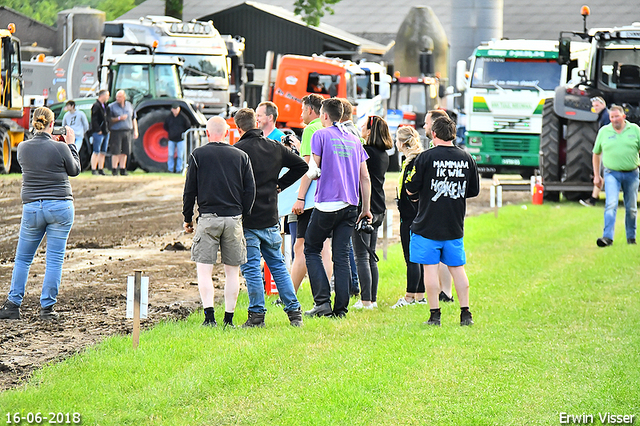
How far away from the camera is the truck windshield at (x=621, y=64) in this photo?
19.3m

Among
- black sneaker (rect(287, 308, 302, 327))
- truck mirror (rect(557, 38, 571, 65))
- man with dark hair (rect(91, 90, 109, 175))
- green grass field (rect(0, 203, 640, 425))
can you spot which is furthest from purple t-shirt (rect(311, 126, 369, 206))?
man with dark hair (rect(91, 90, 109, 175))

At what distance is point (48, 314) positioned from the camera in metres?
8.64

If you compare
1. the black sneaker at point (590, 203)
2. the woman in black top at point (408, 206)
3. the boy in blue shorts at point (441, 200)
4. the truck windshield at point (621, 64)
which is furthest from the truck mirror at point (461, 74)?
the boy in blue shorts at point (441, 200)

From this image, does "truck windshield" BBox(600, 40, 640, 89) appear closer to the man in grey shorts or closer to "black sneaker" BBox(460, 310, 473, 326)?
"black sneaker" BBox(460, 310, 473, 326)

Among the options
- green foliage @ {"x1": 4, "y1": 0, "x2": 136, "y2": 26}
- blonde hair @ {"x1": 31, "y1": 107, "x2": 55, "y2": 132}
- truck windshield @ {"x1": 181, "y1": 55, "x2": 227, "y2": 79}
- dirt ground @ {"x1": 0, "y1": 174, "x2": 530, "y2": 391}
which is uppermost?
green foliage @ {"x1": 4, "y1": 0, "x2": 136, "y2": 26}

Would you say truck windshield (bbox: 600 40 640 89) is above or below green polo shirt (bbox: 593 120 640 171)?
above

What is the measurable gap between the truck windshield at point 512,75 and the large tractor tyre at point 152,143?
8.03m

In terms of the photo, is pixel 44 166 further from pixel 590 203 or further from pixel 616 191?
Answer: pixel 590 203

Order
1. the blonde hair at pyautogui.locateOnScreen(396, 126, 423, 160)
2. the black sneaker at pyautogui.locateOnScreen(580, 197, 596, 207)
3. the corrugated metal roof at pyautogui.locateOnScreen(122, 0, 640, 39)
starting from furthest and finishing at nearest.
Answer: the corrugated metal roof at pyautogui.locateOnScreen(122, 0, 640, 39) < the black sneaker at pyautogui.locateOnScreen(580, 197, 596, 207) < the blonde hair at pyautogui.locateOnScreen(396, 126, 423, 160)

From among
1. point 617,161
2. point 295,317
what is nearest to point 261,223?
point 295,317

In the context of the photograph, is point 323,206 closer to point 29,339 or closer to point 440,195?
point 440,195

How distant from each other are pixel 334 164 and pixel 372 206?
0.97 metres

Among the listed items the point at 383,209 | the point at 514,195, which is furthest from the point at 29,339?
the point at 514,195

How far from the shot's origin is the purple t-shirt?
852 cm
